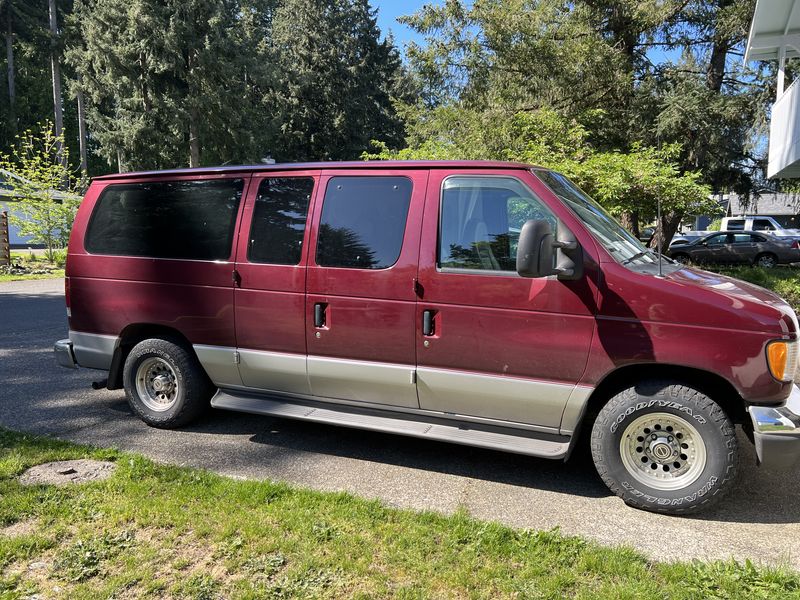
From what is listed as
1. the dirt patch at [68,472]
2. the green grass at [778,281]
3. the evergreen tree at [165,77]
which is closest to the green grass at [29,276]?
the evergreen tree at [165,77]

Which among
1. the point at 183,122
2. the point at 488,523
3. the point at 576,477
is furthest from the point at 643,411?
the point at 183,122

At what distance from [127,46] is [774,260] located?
110ft

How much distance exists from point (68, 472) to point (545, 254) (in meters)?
3.53

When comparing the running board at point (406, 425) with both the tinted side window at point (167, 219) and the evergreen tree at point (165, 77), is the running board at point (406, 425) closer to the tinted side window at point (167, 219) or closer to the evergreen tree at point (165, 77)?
the tinted side window at point (167, 219)

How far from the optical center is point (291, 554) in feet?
9.89

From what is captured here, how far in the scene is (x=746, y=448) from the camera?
15.0ft

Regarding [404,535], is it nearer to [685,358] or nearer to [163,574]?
[163,574]

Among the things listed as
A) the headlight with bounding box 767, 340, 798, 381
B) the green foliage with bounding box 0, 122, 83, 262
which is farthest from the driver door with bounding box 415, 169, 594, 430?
the green foliage with bounding box 0, 122, 83, 262

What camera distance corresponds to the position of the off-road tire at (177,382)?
4824 mm

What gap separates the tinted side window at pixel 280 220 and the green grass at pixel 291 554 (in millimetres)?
1730

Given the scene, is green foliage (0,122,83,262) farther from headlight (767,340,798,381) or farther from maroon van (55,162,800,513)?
headlight (767,340,798,381)

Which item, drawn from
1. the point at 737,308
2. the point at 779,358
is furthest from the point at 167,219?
the point at 779,358

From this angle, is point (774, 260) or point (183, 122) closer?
point (774, 260)

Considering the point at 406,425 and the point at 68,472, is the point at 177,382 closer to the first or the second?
the point at 68,472
